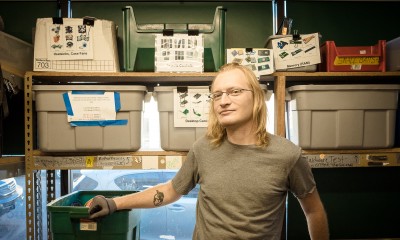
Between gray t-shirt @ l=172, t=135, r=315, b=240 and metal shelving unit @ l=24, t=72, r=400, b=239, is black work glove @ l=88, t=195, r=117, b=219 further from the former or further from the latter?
gray t-shirt @ l=172, t=135, r=315, b=240

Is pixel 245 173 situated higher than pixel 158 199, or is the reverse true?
pixel 245 173

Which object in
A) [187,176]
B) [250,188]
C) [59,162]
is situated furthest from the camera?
[59,162]

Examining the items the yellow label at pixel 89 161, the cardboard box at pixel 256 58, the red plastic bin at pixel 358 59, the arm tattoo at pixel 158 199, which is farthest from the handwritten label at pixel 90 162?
the red plastic bin at pixel 358 59

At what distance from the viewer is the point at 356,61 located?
166 centimetres

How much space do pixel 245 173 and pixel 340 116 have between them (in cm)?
80

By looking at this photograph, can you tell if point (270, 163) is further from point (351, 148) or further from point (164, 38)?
point (164, 38)

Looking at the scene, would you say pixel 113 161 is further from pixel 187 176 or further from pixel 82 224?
pixel 187 176

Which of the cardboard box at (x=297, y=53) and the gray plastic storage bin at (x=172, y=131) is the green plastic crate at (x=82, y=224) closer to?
the gray plastic storage bin at (x=172, y=131)

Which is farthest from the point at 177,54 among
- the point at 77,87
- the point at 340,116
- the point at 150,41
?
the point at 340,116

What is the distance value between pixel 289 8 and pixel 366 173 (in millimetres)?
1314

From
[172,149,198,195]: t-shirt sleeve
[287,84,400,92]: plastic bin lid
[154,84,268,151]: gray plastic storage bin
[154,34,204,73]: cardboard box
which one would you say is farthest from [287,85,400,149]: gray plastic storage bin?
[172,149,198,195]: t-shirt sleeve

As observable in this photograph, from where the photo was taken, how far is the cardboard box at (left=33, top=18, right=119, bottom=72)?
1583 mm

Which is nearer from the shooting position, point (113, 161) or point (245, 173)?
point (245, 173)

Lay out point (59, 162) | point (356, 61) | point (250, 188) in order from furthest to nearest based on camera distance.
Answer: point (356, 61) < point (59, 162) < point (250, 188)
